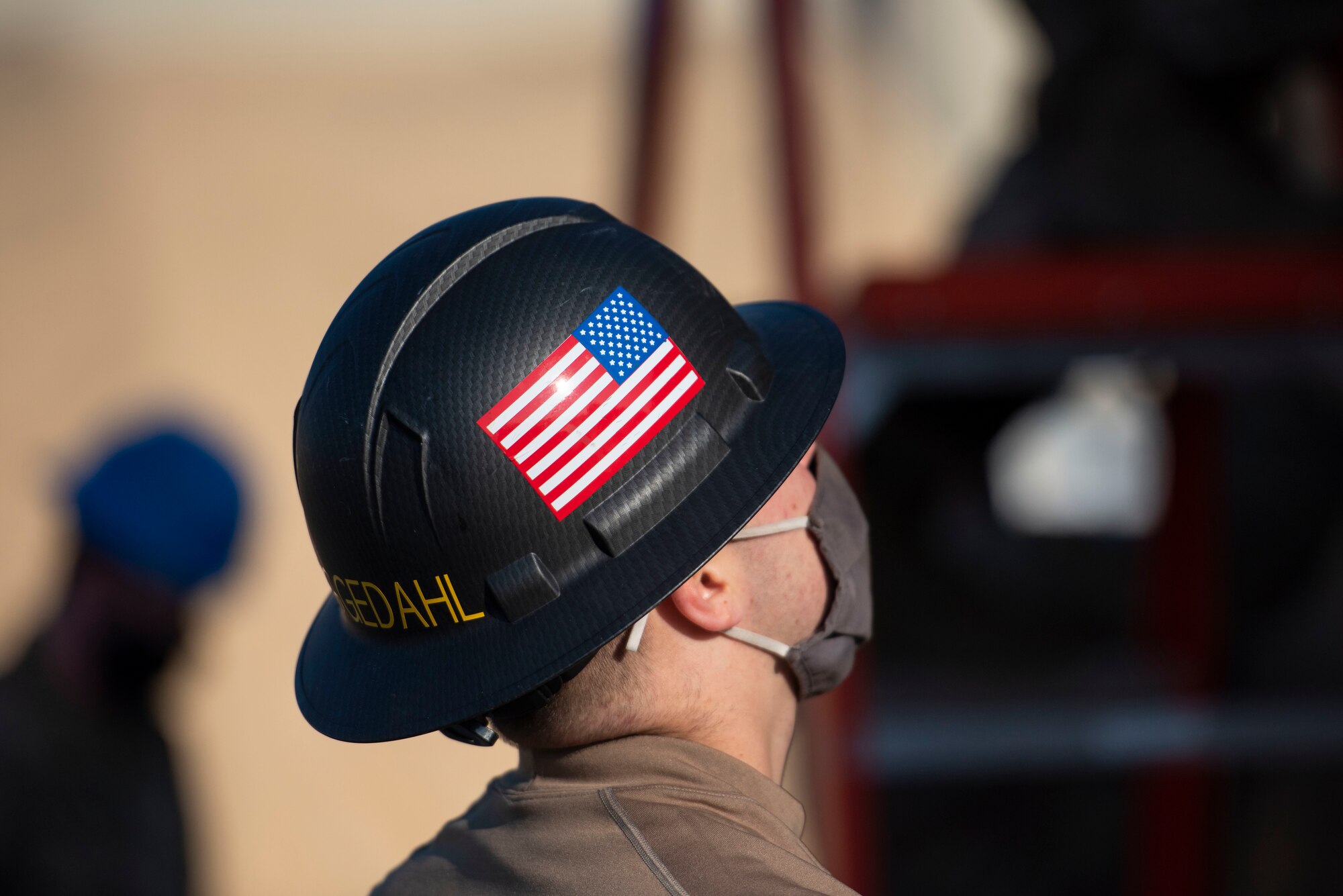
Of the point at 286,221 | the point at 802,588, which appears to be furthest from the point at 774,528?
the point at 286,221

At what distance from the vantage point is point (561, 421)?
1.36 m

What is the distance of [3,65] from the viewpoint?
34438 millimetres

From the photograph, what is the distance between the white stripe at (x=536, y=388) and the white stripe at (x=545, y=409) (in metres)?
0.01

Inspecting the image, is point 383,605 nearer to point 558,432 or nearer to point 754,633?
point 558,432

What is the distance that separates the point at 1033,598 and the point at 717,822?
4.14 meters

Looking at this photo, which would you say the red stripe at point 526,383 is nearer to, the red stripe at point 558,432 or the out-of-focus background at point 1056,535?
the red stripe at point 558,432

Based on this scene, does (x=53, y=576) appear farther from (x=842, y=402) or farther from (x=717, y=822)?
(x=717, y=822)

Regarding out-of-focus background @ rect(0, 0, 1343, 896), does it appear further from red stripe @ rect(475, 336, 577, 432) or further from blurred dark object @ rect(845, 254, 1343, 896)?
red stripe @ rect(475, 336, 577, 432)

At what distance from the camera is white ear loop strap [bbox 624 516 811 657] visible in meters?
1.38

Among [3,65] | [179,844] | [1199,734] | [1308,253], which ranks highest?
[3,65]

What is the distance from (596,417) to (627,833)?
1.44 ft

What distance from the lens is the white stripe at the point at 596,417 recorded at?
1.36m

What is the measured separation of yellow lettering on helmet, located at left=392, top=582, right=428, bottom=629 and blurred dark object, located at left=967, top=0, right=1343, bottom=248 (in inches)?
150

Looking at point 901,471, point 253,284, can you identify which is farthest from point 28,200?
point 901,471
